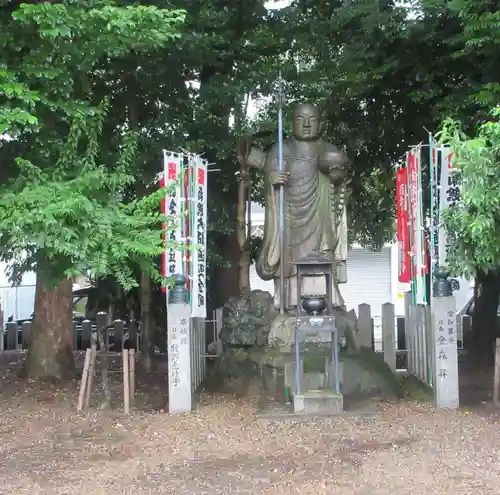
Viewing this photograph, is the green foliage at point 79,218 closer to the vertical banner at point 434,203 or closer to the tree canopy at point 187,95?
the tree canopy at point 187,95

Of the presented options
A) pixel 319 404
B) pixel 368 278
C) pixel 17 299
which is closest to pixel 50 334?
pixel 319 404

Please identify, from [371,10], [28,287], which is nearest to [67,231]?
[371,10]

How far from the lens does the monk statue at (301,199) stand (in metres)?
9.57

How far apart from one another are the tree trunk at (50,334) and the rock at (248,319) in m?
2.54

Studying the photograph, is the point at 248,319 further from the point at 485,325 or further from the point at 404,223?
the point at 485,325

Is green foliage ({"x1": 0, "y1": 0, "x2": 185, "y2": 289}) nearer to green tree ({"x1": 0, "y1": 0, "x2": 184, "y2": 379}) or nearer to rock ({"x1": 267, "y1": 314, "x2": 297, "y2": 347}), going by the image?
green tree ({"x1": 0, "y1": 0, "x2": 184, "y2": 379})

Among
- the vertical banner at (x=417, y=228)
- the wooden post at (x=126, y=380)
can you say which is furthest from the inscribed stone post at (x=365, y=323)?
the wooden post at (x=126, y=380)

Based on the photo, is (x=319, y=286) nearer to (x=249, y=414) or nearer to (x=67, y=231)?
(x=249, y=414)

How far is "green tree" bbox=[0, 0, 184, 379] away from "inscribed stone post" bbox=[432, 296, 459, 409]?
358 cm

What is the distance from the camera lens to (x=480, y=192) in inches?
237

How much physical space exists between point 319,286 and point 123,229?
363cm

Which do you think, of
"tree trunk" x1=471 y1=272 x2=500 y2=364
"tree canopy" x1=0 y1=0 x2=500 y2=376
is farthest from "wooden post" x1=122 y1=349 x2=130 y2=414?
"tree trunk" x1=471 y1=272 x2=500 y2=364

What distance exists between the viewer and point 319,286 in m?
9.38

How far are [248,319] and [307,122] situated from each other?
287cm
